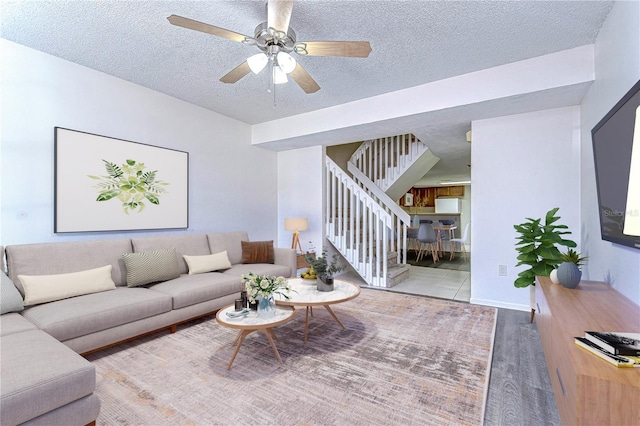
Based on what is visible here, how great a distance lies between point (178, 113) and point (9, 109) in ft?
5.17

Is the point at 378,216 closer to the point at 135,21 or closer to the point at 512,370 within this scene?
the point at 512,370

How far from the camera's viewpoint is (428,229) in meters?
6.71

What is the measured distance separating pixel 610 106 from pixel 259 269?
11.9ft

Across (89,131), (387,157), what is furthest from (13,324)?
(387,157)

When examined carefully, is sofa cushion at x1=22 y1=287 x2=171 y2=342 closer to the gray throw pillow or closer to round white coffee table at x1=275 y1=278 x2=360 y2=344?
the gray throw pillow

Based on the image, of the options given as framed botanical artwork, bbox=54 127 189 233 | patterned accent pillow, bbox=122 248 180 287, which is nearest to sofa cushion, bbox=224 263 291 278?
patterned accent pillow, bbox=122 248 180 287

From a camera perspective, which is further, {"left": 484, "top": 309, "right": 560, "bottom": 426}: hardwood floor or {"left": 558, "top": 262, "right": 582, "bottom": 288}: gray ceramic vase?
{"left": 558, "top": 262, "right": 582, "bottom": 288}: gray ceramic vase

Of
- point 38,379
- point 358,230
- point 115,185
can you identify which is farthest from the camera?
point 358,230

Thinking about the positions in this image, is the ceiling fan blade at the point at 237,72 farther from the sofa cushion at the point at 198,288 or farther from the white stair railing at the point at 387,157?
the white stair railing at the point at 387,157

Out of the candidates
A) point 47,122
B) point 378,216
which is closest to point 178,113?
point 47,122

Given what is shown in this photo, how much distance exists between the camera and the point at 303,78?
2.36m

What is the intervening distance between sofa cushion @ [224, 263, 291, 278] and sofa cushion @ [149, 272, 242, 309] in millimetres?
228

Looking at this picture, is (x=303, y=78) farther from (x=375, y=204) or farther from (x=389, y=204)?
(x=389, y=204)

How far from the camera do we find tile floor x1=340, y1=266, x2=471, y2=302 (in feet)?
13.1
